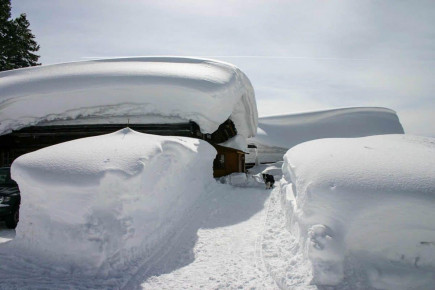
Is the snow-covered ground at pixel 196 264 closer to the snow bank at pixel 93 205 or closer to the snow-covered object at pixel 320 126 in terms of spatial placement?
the snow bank at pixel 93 205

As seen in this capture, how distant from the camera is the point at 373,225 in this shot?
4.09 meters

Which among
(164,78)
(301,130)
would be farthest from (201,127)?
(301,130)

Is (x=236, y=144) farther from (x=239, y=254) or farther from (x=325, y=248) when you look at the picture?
(x=325, y=248)

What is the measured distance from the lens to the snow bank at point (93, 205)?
4699 millimetres

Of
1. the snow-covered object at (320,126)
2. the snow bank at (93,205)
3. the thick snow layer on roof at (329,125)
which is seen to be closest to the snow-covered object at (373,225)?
the snow bank at (93,205)

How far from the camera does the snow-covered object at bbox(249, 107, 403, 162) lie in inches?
1307

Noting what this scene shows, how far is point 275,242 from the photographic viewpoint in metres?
5.78

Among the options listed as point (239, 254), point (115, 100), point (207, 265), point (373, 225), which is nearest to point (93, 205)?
point (207, 265)

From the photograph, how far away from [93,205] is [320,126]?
3541 centimetres

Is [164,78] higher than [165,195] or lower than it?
higher

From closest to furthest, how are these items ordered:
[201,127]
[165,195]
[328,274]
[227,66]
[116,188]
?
[328,274], [116,188], [165,195], [201,127], [227,66]

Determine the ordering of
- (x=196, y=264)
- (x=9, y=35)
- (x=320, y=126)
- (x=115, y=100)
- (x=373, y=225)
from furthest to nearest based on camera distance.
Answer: (x=320, y=126) < (x=9, y=35) < (x=115, y=100) < (x=196, y=264) < (x=373, y=225)

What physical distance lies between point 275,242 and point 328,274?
1.95 metres

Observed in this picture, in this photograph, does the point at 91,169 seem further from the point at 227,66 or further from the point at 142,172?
the point at 227,66
